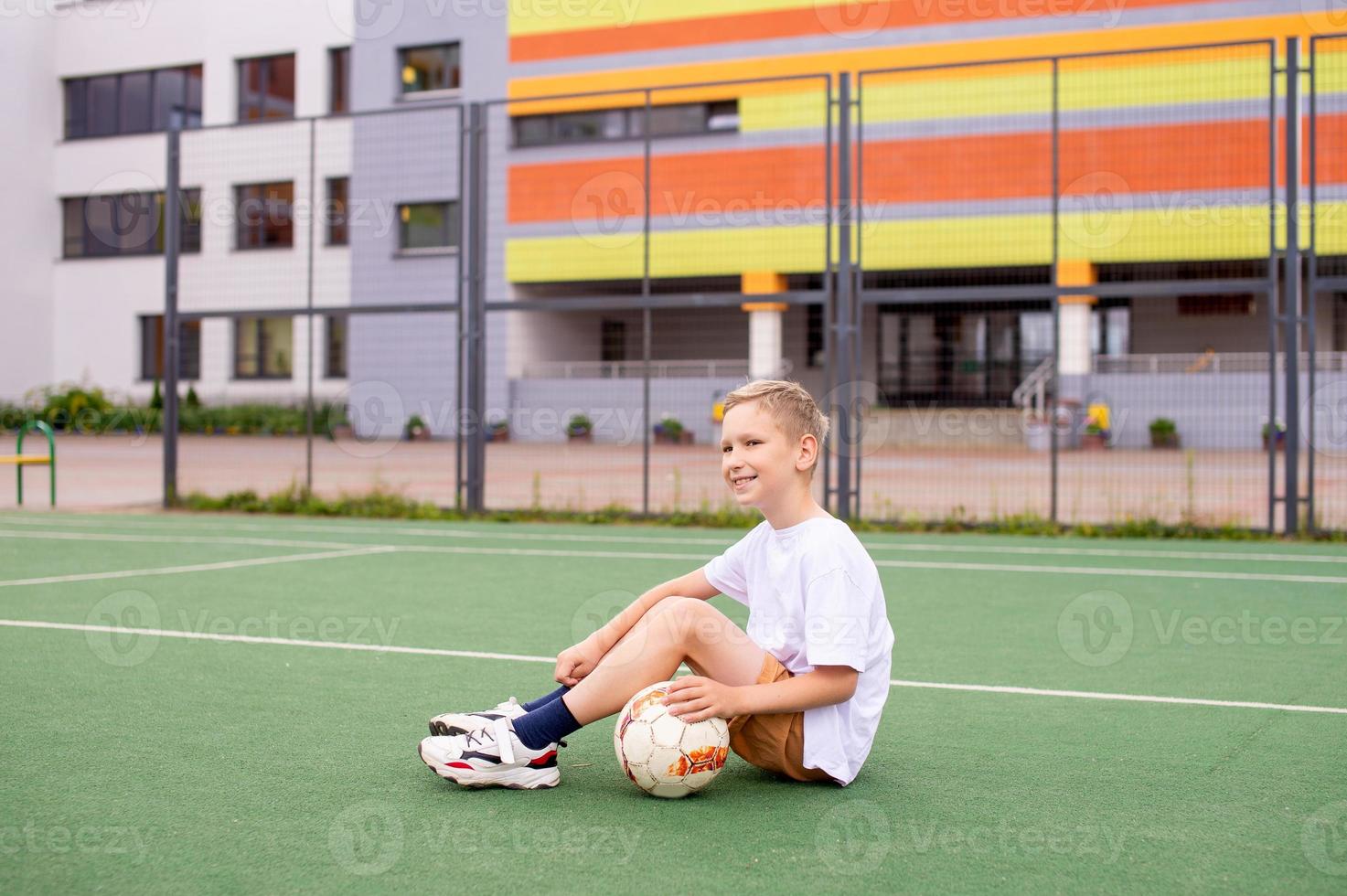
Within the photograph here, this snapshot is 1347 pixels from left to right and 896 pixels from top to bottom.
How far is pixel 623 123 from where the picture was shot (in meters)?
28.1

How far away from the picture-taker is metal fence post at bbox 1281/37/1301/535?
10.6 metres

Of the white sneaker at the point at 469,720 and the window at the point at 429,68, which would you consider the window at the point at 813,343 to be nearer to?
the window at the point at 429,68

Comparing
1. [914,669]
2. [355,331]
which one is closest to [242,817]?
[914,669]

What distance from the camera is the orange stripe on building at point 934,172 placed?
1961 centimetres

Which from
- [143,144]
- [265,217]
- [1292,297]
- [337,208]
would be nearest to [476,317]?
[1292,297]

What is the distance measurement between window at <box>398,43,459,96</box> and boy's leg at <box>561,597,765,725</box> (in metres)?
29.6

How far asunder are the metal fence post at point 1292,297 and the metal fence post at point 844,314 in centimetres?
364

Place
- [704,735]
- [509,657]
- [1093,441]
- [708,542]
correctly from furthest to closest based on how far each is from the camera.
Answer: [1093,441]
[708,542]
[509,657]
[704,735]

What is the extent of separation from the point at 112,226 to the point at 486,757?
35.5m

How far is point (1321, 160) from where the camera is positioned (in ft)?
57.4

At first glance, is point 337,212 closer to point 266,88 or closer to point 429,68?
point 429,68

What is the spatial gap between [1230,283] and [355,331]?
2051cm

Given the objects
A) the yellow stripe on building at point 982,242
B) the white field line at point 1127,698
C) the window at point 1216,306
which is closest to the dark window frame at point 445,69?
the yellow stripe on building at point 982,242

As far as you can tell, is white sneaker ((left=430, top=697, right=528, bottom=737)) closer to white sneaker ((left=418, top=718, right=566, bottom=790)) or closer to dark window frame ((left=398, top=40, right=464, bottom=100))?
white sneaker ((left=418, top=718, right=566, bottom=790))
